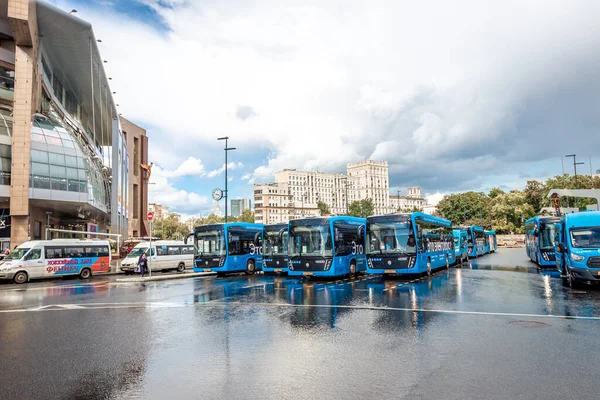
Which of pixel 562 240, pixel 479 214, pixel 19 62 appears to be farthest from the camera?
pixel 479 214

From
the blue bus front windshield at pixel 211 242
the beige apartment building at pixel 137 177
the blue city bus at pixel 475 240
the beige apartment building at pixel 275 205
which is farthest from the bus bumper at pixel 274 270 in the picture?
the beige apartment building at pixel 275 205

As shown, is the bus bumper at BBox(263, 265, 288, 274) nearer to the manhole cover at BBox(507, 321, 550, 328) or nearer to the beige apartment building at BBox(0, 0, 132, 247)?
the manhole cover at BBox(507, 321, 550, 328)

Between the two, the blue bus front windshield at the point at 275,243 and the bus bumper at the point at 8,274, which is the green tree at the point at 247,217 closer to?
the blue bus front windshield at the point at 275,243

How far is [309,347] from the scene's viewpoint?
777 centimetres

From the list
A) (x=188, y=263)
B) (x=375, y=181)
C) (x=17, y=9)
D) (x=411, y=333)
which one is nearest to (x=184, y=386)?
(x=411, y=333)

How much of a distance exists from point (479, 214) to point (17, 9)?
9312cm

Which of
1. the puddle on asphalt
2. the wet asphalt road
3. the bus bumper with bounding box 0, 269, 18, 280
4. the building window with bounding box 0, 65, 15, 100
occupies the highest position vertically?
the building window with bounding box 0, 65, 15, 100

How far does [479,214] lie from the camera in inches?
3871

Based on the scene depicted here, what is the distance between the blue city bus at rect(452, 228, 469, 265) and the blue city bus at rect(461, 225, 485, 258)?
244 centimetres

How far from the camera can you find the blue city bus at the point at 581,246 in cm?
1438

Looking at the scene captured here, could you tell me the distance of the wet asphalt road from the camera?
5652mm

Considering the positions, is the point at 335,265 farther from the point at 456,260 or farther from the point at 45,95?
the point at 45,95

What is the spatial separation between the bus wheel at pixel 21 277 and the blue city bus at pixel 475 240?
106 feet

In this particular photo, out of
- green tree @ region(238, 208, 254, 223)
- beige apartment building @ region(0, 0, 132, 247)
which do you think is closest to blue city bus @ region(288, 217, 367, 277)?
beige apartment building @ region(0, 0, 132, 247)
